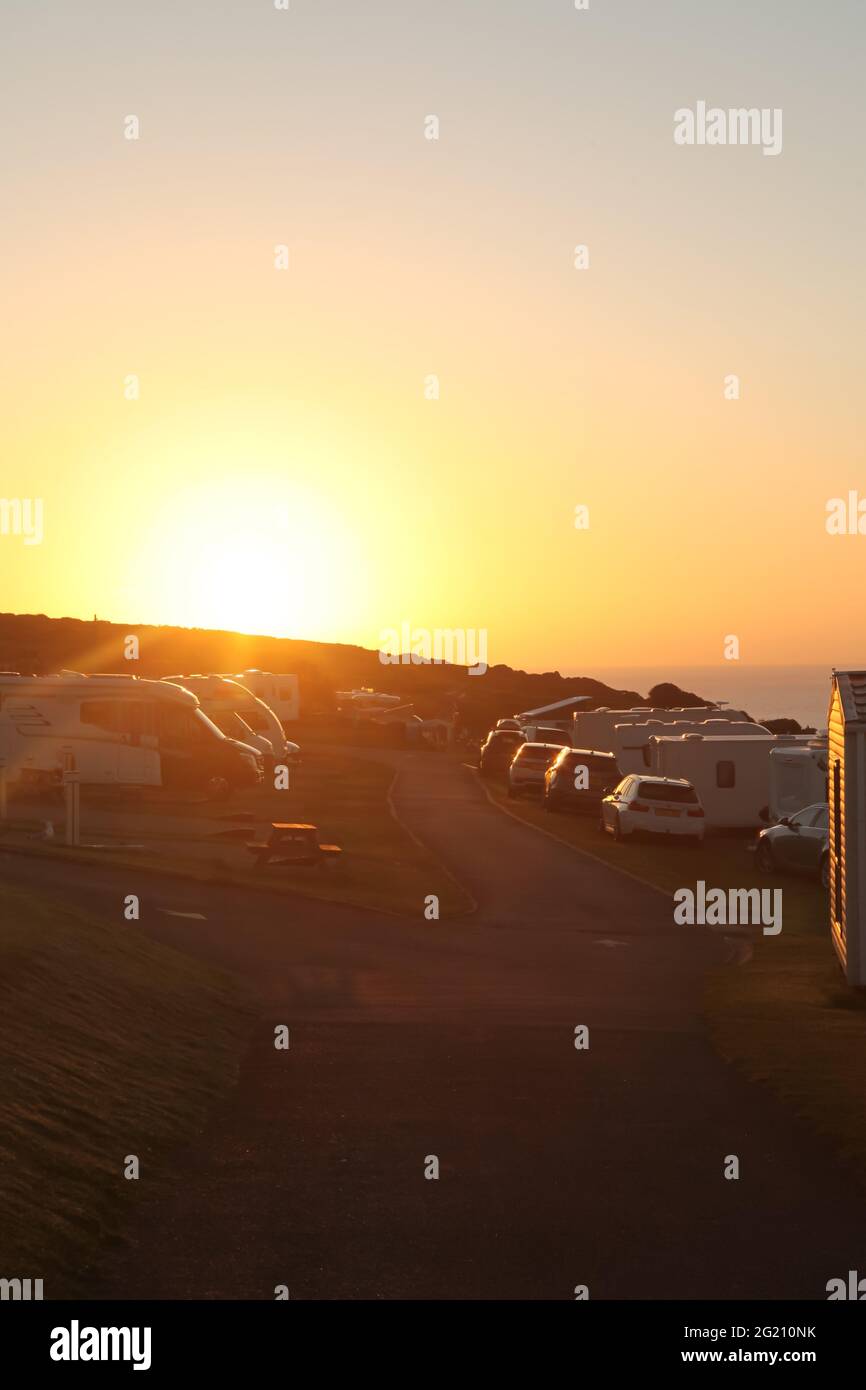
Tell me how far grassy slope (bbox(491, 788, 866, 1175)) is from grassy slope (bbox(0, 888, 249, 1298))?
4151mm

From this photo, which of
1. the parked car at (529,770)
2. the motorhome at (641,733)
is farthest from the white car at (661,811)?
the parked car at (529,770)

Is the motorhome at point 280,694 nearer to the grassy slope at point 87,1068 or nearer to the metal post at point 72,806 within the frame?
the metal post at point 72,806

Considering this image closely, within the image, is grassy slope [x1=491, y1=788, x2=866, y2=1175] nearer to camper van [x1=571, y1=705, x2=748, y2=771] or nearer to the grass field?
the grass field

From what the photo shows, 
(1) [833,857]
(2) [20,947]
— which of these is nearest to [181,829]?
(1) [833,857]

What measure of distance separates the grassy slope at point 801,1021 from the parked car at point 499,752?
26490 millimetres

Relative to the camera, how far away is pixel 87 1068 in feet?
34.5

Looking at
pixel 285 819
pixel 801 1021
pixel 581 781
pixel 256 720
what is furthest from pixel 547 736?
pixel 801 1021

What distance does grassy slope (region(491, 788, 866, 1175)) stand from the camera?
35.8 ft

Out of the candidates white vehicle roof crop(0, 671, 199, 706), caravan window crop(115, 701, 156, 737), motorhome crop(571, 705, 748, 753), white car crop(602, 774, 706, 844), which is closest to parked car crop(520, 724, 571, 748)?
motorhome crop(571, 705, 748, 753)

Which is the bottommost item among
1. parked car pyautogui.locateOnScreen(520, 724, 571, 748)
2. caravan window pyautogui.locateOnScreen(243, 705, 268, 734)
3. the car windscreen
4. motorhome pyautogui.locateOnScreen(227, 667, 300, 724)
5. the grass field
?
the grass field

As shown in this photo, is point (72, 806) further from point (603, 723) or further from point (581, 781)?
point (603, 723)

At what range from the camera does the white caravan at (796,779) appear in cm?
3169
